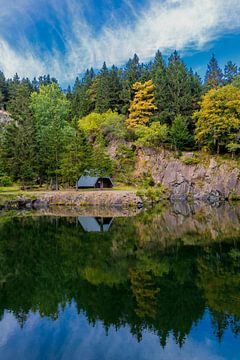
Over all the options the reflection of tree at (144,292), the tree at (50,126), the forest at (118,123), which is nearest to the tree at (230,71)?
the forest at (118,123)

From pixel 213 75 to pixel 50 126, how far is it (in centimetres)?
4097

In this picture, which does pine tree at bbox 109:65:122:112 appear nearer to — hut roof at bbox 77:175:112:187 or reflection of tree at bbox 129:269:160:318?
hut roof at bbox 77:175:112:187

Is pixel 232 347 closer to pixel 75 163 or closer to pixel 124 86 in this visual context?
pixel 75 163

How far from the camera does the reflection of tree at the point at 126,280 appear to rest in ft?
38.5

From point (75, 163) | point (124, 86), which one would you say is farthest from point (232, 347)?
point (124, 86)

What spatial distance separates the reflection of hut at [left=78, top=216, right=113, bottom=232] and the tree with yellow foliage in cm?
3496

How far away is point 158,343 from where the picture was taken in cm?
1005

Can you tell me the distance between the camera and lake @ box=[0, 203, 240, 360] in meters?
10.0

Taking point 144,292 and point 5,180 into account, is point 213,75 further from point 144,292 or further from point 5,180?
point 144,292

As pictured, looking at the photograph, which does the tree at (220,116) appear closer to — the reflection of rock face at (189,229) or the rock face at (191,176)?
the rock face at (191,176)

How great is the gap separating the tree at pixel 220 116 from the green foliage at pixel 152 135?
6.07 metres

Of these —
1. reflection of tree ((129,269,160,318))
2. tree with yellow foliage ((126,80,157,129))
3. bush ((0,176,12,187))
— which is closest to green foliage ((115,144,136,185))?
tree with yellow foliage ((126,80,157,129))

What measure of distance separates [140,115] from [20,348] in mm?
62952

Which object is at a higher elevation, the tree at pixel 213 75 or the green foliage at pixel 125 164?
the tree at pixel 213 75
